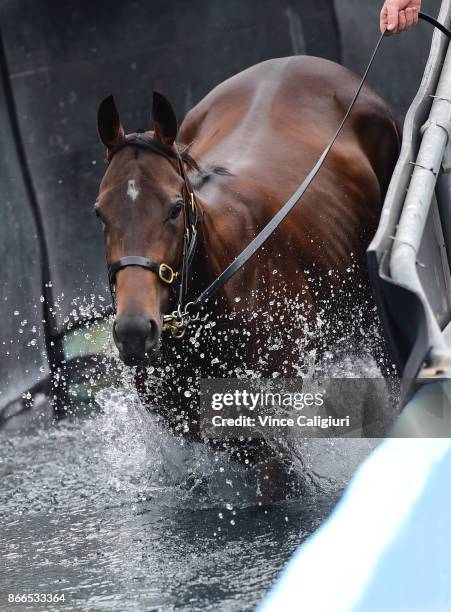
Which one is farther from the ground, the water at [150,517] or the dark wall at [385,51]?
the dark wall at [385,51]

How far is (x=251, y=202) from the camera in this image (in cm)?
507

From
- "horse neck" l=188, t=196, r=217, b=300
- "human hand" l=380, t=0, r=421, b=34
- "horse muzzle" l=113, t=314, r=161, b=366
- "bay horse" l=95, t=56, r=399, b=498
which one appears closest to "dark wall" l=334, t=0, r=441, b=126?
"bay horse" l=95, t=56, r=399, b=498

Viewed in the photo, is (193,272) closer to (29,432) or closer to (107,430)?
(107,430)

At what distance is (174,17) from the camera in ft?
25.9

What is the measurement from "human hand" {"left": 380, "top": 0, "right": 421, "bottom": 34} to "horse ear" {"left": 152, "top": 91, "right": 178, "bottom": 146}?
1.27 metres

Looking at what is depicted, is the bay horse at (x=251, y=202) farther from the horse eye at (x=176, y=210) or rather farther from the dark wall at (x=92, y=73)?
the dark wall at (x=92, y=73)

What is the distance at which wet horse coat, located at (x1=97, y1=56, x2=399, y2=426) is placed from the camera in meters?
4.07

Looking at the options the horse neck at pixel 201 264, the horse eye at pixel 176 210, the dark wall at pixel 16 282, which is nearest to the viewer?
the horse eye at pixel 176 210

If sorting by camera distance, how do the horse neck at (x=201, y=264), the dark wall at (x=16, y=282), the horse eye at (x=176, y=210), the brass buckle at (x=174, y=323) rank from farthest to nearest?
1. the dark wall at (x=16, y=282)
2. the horse neck at (x=201, y=264)
3. the brass buckle at (x=174, y=323)
4. the horse eye at (x=176, y=210)

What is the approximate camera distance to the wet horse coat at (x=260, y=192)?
160 inches

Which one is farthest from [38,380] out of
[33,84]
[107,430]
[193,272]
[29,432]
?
[193,272]

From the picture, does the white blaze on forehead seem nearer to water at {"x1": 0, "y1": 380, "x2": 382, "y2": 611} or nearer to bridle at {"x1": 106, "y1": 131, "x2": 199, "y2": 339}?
bridle at {"x1": 106, "y1": 131, "x2": 199, "y2": 339}

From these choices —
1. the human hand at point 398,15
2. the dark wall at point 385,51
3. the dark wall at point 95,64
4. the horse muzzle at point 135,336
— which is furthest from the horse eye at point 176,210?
the dark wall at point 385,51

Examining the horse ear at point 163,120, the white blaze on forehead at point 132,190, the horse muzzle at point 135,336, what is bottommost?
the horse muzzle at point 135,336
